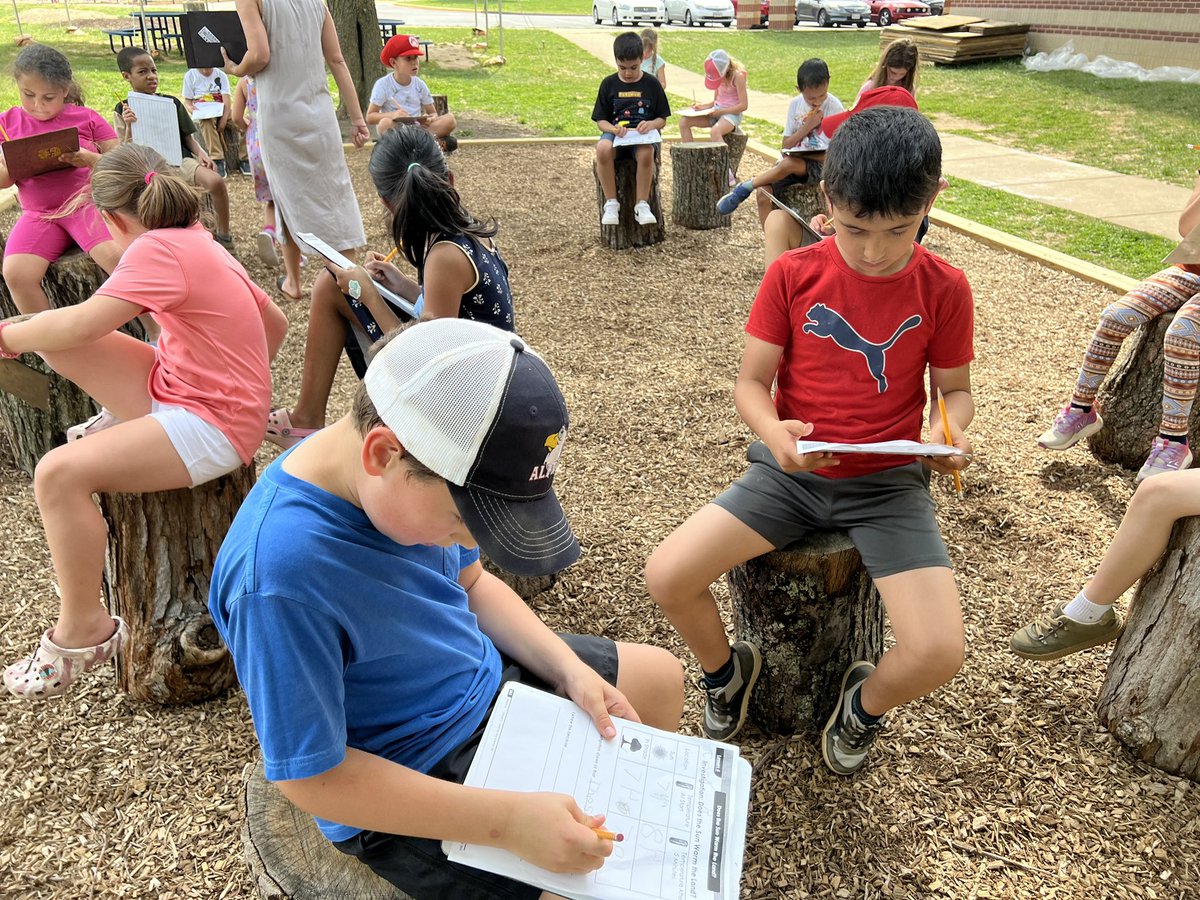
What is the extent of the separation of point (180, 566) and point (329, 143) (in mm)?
3506

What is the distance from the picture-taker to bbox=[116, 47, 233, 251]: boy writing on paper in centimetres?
576

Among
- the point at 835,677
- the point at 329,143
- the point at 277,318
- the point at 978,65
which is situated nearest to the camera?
the point at 835,677

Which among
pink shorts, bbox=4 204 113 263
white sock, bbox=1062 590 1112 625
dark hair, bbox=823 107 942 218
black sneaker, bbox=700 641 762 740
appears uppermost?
dark hair, bbox=823 107 942 218

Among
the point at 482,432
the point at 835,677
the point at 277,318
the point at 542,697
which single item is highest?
the point at 482,432

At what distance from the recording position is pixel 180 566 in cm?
249

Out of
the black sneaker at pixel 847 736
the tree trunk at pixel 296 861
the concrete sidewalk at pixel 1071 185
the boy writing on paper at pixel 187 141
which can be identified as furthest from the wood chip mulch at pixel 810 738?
the concrete sidewalk at pixel 1071 185

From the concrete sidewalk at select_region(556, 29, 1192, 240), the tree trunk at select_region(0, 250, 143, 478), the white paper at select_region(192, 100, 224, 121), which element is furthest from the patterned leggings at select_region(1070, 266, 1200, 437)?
the white paper at select_region(192, 100, 224, 121)

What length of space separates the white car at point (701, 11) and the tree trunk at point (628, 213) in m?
22.5

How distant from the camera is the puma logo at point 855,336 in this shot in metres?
2.32

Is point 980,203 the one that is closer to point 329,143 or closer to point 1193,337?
point 1193,337

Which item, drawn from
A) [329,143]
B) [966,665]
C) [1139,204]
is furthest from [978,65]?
[966,665]

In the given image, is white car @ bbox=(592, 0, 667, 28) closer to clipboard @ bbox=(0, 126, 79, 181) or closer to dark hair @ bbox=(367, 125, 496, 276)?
clipboard @ bbox=(0, 126, 79, 181)

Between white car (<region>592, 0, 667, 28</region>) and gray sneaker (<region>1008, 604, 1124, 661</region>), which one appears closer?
gray sneaker (<region>1008, 604, 1124, 661</region>)

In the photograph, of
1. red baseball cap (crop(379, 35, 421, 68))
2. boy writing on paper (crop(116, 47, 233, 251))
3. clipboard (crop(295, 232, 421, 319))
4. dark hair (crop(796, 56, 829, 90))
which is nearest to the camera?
clipboard (crop(295, 232, 421, 319))
